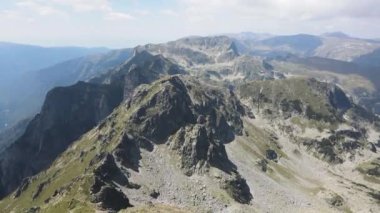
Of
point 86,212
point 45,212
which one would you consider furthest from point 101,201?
point 45,212

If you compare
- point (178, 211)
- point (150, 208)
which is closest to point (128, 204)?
point (150, 208)

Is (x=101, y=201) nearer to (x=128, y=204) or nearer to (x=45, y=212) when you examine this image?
(x=128, y=204)

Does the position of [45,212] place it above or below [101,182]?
below

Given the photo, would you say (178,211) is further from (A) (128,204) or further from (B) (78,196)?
(B) (78,196)

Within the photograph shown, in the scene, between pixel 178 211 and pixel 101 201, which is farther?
pixel 178 211

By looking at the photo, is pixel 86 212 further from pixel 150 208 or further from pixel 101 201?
pixel 150 208

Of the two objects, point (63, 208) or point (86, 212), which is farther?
point (63, 208)

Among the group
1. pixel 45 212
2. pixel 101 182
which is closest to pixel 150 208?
pixel 101 182
